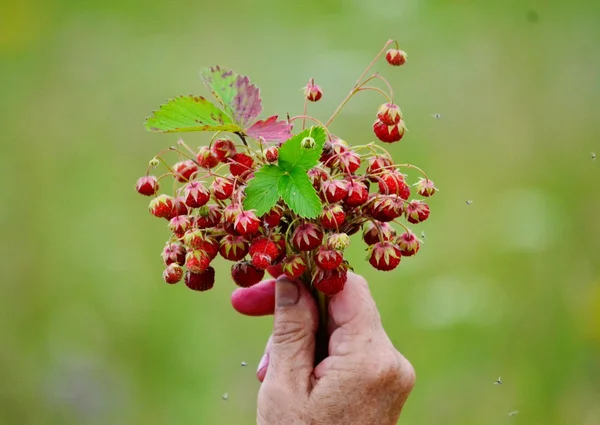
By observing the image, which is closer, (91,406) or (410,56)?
(91,406)

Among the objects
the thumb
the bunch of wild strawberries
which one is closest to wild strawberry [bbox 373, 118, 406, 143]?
the bunch of wild strawberries

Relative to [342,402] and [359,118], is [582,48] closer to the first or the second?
[359,118]

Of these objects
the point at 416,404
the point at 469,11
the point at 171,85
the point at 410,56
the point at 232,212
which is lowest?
the point at 416,404

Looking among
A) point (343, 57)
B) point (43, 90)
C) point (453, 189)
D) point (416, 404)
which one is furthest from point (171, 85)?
point (416, 404)

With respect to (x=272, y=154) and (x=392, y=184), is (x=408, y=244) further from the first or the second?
(x=272, y=154)

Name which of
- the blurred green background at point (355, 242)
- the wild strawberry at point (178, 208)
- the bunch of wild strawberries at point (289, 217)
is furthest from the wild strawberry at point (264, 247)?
the blurred green background at point (355, 242)

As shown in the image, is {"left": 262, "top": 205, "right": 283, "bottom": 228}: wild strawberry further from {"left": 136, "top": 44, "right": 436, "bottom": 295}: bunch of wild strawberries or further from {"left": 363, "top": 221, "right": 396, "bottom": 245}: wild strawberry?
{"left": 363, "top": 221, "right": 396, "bottom": 245}: wild strawberry
